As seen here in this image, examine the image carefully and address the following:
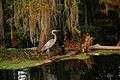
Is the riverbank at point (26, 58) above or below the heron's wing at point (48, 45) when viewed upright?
below

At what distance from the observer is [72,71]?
16.9m

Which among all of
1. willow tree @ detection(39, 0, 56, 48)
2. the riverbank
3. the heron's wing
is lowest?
the riverbank

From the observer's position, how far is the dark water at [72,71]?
15320 mm

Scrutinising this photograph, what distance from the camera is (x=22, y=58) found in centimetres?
2028

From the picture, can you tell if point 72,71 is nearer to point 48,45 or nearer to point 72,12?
point 48,45

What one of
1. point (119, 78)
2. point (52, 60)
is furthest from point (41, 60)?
point (119, 78)

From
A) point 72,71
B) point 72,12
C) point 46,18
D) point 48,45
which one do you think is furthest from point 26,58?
point 72,71

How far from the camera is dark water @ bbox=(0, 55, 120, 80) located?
15.3m

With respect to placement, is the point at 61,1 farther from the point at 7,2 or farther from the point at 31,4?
the point at 31,4

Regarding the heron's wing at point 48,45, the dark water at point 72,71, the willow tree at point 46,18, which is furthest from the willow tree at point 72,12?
the dark water at point 72,71

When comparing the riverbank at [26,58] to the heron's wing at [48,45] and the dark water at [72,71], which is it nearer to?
the heron's wing at [48,45]

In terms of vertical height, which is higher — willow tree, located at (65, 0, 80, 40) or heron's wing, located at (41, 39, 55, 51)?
willow tree, located at (65, 0, 80, 40)

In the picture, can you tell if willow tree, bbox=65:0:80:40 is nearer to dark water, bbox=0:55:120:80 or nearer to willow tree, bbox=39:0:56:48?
willow tree, bbox=39:0:56:48

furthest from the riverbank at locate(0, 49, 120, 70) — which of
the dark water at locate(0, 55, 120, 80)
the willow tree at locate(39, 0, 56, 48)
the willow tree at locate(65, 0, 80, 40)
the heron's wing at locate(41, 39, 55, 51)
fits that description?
the willow tree at locate(65, 0, 80, 40)
